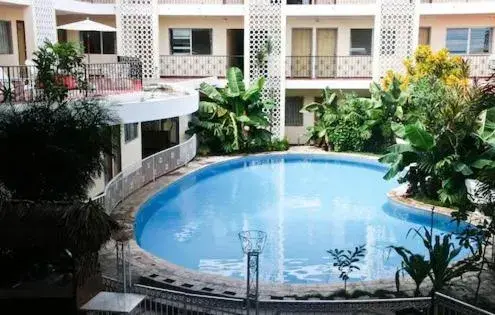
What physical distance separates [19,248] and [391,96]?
1753 cm

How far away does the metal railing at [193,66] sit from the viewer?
26.9m

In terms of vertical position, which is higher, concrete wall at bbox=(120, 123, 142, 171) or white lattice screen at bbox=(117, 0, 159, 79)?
white lattice screen at bbox=(117, 0, 159, 79)

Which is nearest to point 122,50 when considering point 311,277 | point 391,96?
point 391,96

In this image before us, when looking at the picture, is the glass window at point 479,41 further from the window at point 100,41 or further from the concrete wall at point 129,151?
the window at point 100,41

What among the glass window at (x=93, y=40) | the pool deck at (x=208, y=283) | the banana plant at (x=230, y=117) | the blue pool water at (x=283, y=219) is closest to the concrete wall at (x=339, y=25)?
the banana plant at (x=230, y=117)

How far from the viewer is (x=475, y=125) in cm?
1535

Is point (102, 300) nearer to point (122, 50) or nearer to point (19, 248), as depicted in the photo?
point (19, 248)

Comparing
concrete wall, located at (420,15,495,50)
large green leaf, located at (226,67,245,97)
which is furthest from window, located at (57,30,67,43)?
concrete wall, located at (420,15,495,50)

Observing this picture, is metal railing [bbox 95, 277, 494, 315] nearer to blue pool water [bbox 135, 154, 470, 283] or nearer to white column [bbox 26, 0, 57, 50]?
blue pool water [bbox 135, 154, 470, 283]

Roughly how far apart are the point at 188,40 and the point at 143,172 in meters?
11.3

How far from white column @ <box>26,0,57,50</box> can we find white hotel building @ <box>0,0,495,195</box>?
3426 millimetres

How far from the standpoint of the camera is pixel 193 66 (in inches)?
1064

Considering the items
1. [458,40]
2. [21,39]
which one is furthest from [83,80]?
[458,40]

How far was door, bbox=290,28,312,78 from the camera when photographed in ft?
88.3
